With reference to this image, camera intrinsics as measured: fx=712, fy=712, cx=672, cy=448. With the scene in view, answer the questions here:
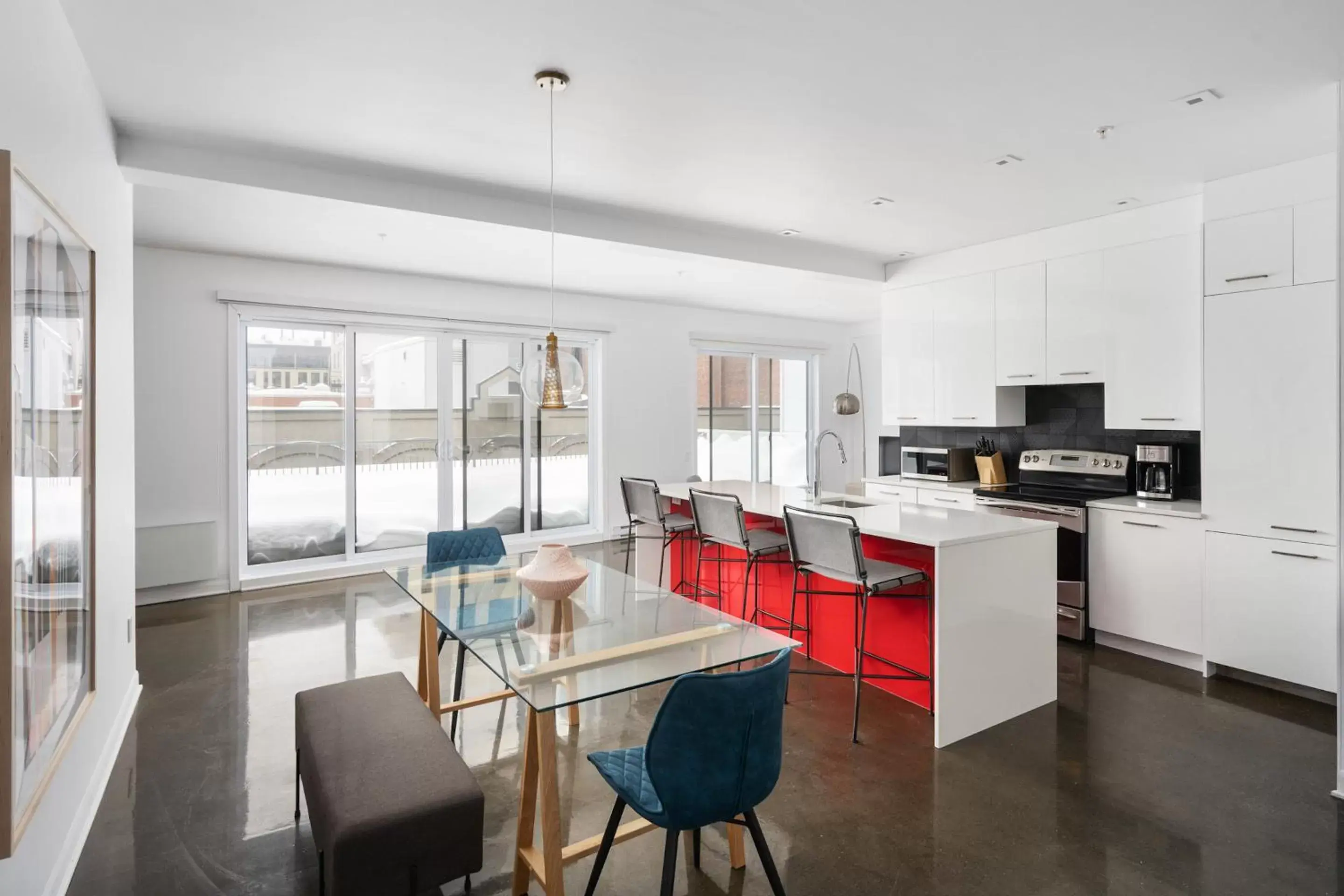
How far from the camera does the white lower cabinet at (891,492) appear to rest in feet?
18.2

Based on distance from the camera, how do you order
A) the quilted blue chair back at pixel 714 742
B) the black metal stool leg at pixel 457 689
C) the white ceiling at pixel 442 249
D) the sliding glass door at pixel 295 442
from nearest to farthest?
the quilted blue chair back at pixel 714 742
the black metal stool leg at pixel 457 689
the white ceiling at pixel 442 249
the sliding glass door at pixel 295 442

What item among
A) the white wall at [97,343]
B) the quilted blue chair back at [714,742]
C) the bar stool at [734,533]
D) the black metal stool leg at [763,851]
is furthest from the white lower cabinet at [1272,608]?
the white wall at [97,343]

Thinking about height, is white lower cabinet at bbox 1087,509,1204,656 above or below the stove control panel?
below

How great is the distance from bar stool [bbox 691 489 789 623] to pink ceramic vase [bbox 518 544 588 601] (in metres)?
1.19

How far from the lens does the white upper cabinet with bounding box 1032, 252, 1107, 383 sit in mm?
4590

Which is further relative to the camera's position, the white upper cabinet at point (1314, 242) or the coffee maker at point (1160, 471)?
the coffee maker at point (1160, 471)

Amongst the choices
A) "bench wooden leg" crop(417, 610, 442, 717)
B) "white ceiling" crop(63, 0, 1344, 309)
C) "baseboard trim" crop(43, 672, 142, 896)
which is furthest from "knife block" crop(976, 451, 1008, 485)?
"baseboard trim" crop(43, 672, 142, 896)

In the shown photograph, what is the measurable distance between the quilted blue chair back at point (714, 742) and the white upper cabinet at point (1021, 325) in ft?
13.4

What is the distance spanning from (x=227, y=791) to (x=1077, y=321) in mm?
5242

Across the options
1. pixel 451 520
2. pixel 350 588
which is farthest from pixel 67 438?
pixel 451 520

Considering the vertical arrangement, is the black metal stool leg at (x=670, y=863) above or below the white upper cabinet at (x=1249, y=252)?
below

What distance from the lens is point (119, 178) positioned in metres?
3.31

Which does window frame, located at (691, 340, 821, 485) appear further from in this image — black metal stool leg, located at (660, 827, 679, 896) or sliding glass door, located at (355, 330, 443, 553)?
black metal stool leg, located at (660, 827, 679, 896)

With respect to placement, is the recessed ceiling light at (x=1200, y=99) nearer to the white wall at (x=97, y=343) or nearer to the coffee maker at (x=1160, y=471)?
the coffee maker at (x=1160, y=471)
